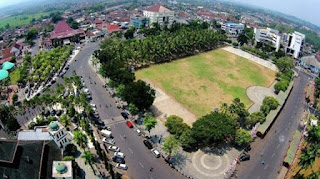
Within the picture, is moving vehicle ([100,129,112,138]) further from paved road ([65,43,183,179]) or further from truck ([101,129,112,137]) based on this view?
paved road ([65,43,183,179])

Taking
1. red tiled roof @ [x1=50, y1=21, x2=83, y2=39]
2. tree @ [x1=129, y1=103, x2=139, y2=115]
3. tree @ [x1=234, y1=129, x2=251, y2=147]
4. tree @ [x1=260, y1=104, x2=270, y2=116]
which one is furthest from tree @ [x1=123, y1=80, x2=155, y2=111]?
red tiled roof @ [x1=50, y1=21, x2=83, y2=39]

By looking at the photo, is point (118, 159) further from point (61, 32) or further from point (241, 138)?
point (61, 32)

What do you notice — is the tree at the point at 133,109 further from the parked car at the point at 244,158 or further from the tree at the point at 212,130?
the parked car at the point at 244,158

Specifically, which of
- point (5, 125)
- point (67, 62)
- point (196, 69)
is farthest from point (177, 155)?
point (67, 62)

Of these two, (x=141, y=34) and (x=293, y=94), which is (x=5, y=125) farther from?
(x=141, y=34)

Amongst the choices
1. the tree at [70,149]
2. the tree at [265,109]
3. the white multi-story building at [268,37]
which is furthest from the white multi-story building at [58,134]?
the white multi-story building at [268,37]

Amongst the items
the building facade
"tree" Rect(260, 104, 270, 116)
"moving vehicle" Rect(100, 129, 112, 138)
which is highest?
the building facade

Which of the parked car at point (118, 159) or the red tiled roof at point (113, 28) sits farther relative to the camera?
the red tiled roof at point (113, 28)
